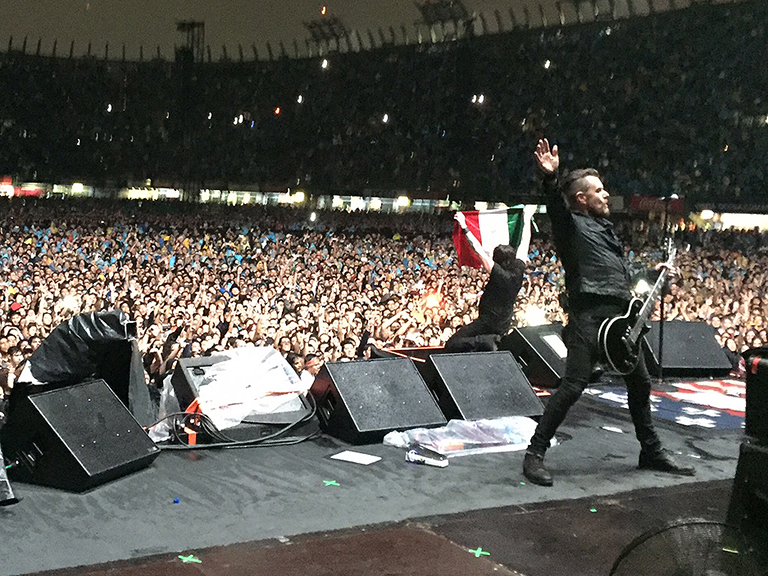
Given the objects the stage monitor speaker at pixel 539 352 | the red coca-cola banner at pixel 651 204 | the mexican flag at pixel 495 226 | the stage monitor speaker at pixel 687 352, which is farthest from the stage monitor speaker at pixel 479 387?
the red coca-cola banner at pixel 651 204

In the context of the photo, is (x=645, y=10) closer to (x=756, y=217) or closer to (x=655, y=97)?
(x=655, y=97)

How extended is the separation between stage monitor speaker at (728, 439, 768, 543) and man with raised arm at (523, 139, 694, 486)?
181cm

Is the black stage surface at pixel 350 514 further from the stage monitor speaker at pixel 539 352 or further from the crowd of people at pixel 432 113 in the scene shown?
the crowd of people at pixel 432 113

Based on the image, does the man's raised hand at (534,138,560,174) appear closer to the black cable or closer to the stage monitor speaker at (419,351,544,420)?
the stage monitor speaker at (419,351,544,420)

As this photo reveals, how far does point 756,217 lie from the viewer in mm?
27516

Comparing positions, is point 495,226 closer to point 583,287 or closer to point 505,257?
point 505,257

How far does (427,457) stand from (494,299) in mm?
1877

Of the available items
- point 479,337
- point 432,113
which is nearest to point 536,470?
point 479,337

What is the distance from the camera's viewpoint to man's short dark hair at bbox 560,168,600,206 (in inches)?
146

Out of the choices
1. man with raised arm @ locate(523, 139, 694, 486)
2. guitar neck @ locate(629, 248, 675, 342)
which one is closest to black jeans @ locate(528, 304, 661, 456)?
man with raised arm @ locate(523, 139, 694, 486)

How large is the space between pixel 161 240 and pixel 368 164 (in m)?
18.9

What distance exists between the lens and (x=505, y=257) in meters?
5.62

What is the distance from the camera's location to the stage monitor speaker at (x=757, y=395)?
5.72 ft

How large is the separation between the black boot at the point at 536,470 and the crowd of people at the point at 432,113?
876 inches
